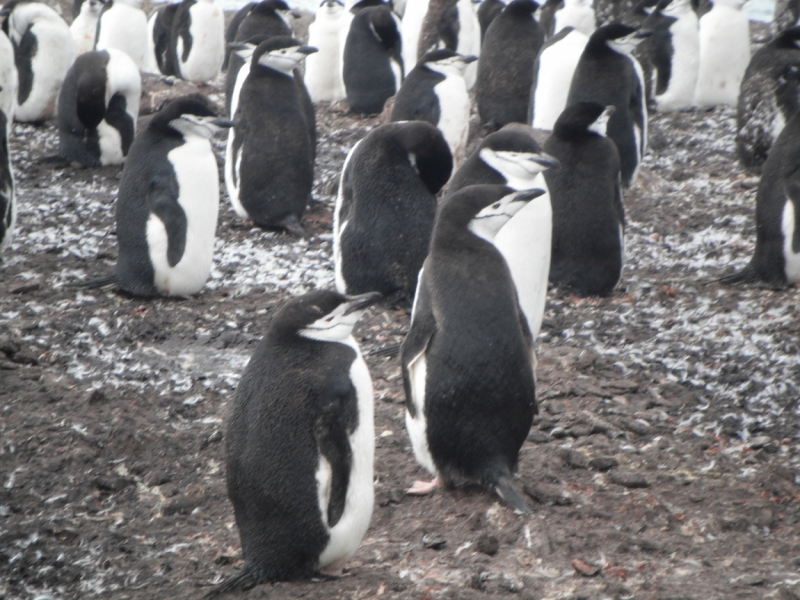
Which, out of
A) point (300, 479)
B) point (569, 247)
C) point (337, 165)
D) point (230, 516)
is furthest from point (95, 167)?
point (300, 479)

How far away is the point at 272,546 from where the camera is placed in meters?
2.71

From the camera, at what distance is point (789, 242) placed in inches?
211

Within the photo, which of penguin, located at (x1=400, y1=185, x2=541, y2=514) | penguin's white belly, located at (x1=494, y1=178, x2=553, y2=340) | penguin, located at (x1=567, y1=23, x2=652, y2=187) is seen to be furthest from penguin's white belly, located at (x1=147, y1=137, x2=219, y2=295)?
penguin, located at (x1=567, y1=23, x2=652, y2=187)

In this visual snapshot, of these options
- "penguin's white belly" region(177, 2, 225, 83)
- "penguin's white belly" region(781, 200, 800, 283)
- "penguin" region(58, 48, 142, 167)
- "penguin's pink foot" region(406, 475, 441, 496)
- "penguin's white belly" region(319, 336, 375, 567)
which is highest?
"penguin's white belly" region(177, 2, 225, 83)

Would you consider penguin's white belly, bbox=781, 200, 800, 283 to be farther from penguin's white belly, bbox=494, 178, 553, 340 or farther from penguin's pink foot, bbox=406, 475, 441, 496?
penguin's pink foot, bbox=406, 475, 441, 496

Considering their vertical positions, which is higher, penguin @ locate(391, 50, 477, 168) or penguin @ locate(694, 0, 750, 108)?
penguin @ locate(694, 0, 750, 108)

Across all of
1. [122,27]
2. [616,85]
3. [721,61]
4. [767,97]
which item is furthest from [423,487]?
[122,27]

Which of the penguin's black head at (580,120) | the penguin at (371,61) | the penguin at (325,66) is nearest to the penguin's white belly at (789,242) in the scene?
the penguin's black head at (580,120)

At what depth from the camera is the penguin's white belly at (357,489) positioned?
2771 mm

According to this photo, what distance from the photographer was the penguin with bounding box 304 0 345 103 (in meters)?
11.4

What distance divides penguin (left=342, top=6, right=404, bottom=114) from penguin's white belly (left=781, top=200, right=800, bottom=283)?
224 inches

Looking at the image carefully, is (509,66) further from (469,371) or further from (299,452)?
(299,452)

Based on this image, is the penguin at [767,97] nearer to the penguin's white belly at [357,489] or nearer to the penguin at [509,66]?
the penguin at [509,66]

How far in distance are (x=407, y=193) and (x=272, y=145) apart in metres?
1.70
